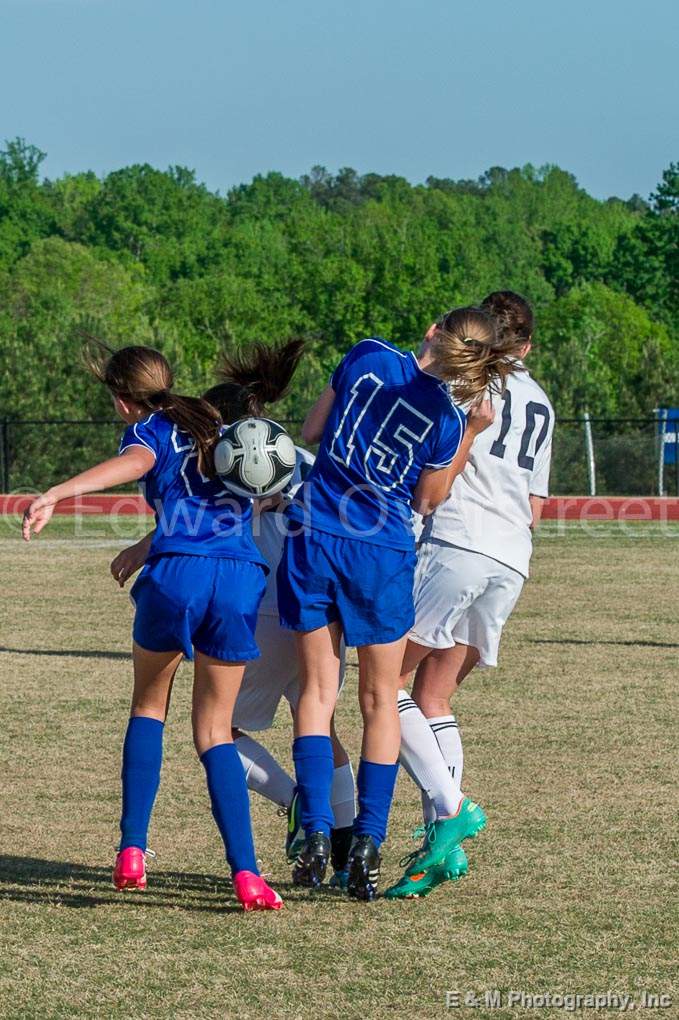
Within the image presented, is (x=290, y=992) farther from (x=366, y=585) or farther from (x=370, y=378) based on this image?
(x=370, y=378)

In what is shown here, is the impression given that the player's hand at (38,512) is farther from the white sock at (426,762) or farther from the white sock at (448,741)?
the white sock at (448,741)

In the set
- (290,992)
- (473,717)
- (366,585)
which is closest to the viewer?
(290,992)

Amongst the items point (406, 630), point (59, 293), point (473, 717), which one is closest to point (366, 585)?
point (406, 630)

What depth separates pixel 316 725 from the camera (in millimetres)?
4562

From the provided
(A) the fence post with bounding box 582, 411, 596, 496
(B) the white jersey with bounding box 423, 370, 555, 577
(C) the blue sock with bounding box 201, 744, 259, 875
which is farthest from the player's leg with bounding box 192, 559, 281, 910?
(A) the fence post with bounding box 582, 411, 596, 496

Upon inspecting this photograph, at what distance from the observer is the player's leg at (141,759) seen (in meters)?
4.49

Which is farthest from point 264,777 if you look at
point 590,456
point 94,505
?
point 590,456

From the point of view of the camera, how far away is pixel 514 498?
5.14 metres

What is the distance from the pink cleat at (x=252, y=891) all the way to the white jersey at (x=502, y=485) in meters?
1.35

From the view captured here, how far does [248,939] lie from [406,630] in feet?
3.51

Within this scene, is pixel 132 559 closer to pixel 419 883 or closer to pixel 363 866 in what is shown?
pixel 363 866

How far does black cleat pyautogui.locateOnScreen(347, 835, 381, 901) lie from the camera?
4.46 meters

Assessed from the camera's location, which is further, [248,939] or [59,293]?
[59,293]

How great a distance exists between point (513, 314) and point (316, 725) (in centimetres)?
161
